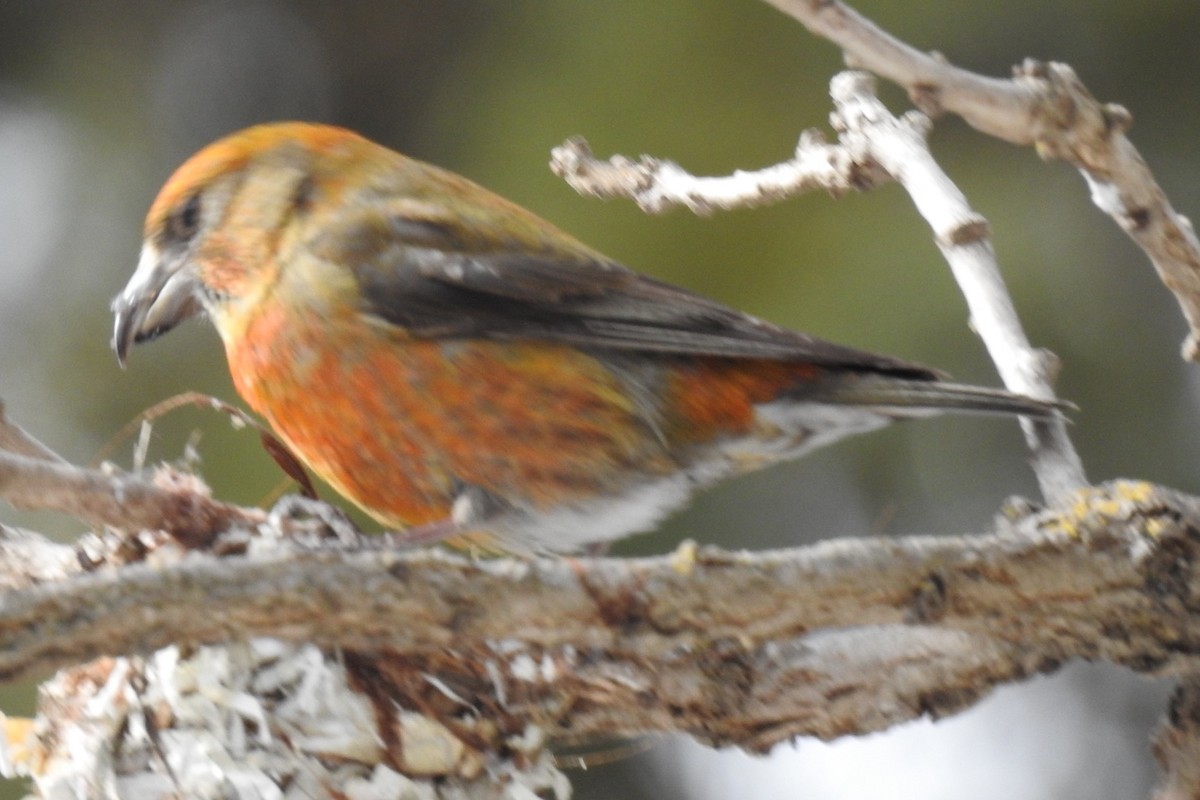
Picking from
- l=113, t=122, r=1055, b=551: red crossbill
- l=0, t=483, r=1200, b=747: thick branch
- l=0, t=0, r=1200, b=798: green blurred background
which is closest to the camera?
l=0, t=483, r=1200, b=747: thick branch

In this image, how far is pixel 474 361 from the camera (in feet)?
8.24

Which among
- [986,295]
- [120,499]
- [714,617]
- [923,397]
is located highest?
[986,295]

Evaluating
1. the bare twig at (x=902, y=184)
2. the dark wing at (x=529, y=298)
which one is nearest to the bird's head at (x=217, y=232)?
the dark wing at (x=529, y=298)

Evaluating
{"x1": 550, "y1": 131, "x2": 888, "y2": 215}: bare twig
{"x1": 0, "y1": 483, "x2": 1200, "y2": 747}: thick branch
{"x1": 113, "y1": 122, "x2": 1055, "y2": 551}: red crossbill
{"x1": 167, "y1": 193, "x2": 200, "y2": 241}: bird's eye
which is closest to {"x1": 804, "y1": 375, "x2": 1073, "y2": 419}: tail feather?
{"x1": 113, "y1": 122, "x2": 1055, "y2": 551}: red crossbill

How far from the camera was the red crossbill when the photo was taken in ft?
8.14

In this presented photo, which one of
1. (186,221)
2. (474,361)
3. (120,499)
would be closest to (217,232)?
(186,221)

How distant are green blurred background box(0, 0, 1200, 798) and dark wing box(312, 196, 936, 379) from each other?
105cm

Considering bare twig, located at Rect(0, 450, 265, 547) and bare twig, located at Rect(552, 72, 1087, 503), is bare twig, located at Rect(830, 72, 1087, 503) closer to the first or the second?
bare twig, located at Rect(552, 72, 1087, 503)

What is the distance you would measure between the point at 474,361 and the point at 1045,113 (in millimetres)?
920

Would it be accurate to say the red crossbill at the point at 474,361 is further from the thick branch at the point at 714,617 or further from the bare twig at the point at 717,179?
the thick branch at the point at 714,617

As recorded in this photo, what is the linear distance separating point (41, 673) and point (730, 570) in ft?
2.44

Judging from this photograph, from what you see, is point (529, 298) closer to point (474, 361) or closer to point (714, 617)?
point (474, 361)

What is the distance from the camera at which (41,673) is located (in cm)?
162

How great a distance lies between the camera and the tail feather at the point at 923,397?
226cm
